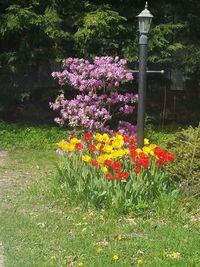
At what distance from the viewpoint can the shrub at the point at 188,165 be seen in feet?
24.7

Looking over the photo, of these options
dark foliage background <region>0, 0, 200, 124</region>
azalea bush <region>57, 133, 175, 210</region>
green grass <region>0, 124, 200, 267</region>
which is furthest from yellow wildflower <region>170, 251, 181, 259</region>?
dark foliage background <region>0, 0, 200, 124</region>

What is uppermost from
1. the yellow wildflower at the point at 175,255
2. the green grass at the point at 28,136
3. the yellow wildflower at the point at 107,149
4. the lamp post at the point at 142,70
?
the lamp post at the point at 142,70

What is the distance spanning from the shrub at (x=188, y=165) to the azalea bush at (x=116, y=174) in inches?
6.8

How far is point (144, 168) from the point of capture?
287 inches

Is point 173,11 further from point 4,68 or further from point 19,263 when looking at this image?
point 19,263

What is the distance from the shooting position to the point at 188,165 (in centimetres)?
768

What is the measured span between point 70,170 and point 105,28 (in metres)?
6.78

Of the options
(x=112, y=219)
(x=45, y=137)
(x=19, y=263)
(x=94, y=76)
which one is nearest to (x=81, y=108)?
(x=94, y=76)

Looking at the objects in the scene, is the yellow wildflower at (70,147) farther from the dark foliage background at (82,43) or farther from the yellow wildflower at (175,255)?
the dark foliage background at (82,43)

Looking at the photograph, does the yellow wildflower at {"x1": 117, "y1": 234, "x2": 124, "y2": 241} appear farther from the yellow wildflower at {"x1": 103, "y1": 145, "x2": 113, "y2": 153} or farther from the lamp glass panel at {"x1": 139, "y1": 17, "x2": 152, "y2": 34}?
the lamp glass panel at {"x1": 139, "y1": 17, "x2": 152, "y2": 34}

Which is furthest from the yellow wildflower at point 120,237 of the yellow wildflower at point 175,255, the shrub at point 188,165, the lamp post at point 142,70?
the lamp post at point 142,70

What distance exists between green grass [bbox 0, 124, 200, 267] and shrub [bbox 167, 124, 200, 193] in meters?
0.36

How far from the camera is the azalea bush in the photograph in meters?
7.03

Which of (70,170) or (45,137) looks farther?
(45,137)
